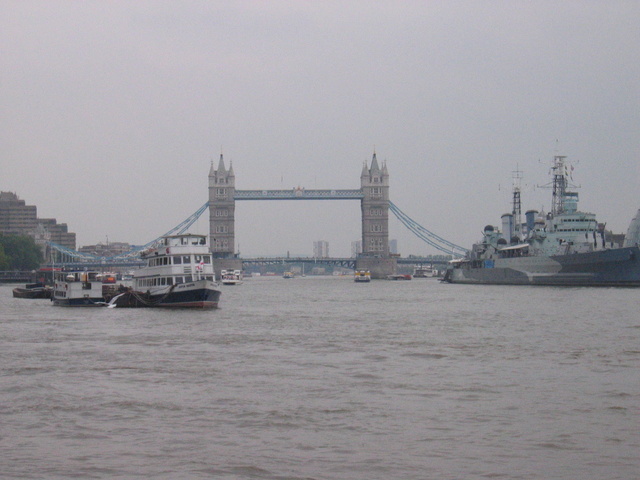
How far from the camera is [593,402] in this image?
1375cm

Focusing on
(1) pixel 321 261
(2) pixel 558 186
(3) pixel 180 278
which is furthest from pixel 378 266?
(3) pixel 180 278

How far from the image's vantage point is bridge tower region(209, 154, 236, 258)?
510 ft

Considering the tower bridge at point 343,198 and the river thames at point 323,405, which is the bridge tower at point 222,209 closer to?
the tower bridge at point 343,198

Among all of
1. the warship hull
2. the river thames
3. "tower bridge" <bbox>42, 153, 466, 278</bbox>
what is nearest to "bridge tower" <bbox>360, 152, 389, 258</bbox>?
"tower bridge" <bbox>42, 153, 466, 278</bbox>

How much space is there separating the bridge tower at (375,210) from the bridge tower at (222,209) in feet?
73.6

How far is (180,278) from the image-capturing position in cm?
3975

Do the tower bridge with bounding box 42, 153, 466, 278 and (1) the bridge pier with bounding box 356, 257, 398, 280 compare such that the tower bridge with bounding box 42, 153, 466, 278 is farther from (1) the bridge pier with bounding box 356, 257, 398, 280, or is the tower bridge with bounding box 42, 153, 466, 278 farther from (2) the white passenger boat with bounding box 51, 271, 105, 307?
(2) the white passenger boat with bounding box 51, 271, 105, 307

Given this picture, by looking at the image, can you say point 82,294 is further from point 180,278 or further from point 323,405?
point 323,405

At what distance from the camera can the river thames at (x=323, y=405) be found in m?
10.3

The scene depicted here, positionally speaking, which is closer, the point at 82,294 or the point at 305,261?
the point at 82,294

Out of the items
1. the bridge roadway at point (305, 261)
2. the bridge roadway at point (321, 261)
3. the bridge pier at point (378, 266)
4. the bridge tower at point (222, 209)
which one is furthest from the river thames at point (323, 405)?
the bridge tower at point (222, 209)

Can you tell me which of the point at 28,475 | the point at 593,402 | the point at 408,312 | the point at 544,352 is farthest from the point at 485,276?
the point at 28,475

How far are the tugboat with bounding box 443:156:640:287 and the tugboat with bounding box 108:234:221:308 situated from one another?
3212 centimetres

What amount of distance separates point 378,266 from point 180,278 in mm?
109493
